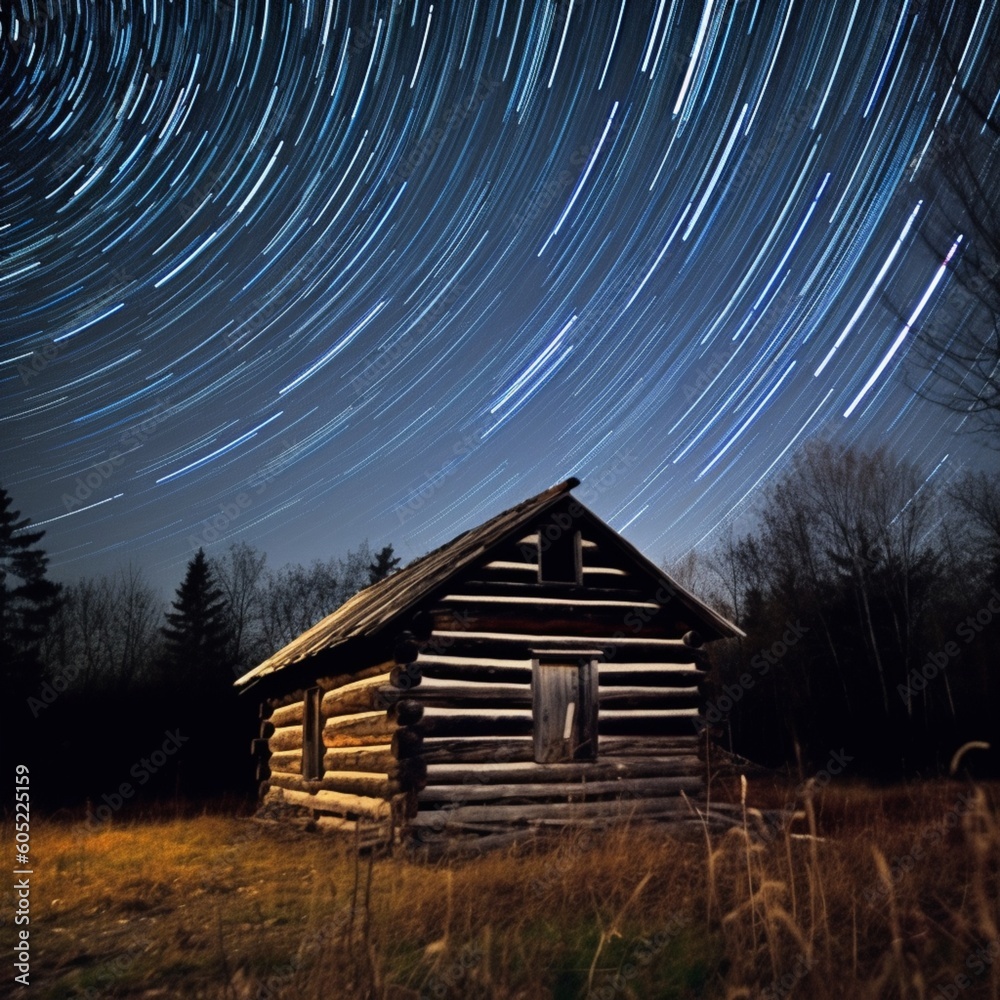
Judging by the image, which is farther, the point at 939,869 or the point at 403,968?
the point at 939,869

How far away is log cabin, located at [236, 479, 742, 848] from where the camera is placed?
1285 cm

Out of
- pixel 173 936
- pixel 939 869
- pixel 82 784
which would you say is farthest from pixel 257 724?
pixel 939 869

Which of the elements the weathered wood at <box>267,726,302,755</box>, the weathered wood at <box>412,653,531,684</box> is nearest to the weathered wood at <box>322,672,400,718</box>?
the weathered wood at <box>412,653,531,684</box>

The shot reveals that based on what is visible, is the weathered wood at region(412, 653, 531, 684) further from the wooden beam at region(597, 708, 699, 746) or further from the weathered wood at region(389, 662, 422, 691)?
the wooden beam at region(597, 708, 699, 746)

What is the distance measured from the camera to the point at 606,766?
14.0 metres

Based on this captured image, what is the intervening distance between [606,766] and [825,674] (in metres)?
27.9

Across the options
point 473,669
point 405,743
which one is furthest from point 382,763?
point 473,669

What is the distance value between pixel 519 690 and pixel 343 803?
3742mm

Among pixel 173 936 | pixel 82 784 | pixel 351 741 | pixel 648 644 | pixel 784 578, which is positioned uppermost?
pixel 784 578

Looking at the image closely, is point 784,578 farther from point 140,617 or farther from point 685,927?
point 140,617

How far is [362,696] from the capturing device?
1414 centimetres

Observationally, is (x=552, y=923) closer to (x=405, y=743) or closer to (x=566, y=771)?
(x=405, y=743)

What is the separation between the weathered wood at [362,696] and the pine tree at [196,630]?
33193 mm

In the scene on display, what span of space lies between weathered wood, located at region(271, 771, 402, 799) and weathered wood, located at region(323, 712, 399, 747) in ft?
1.66
